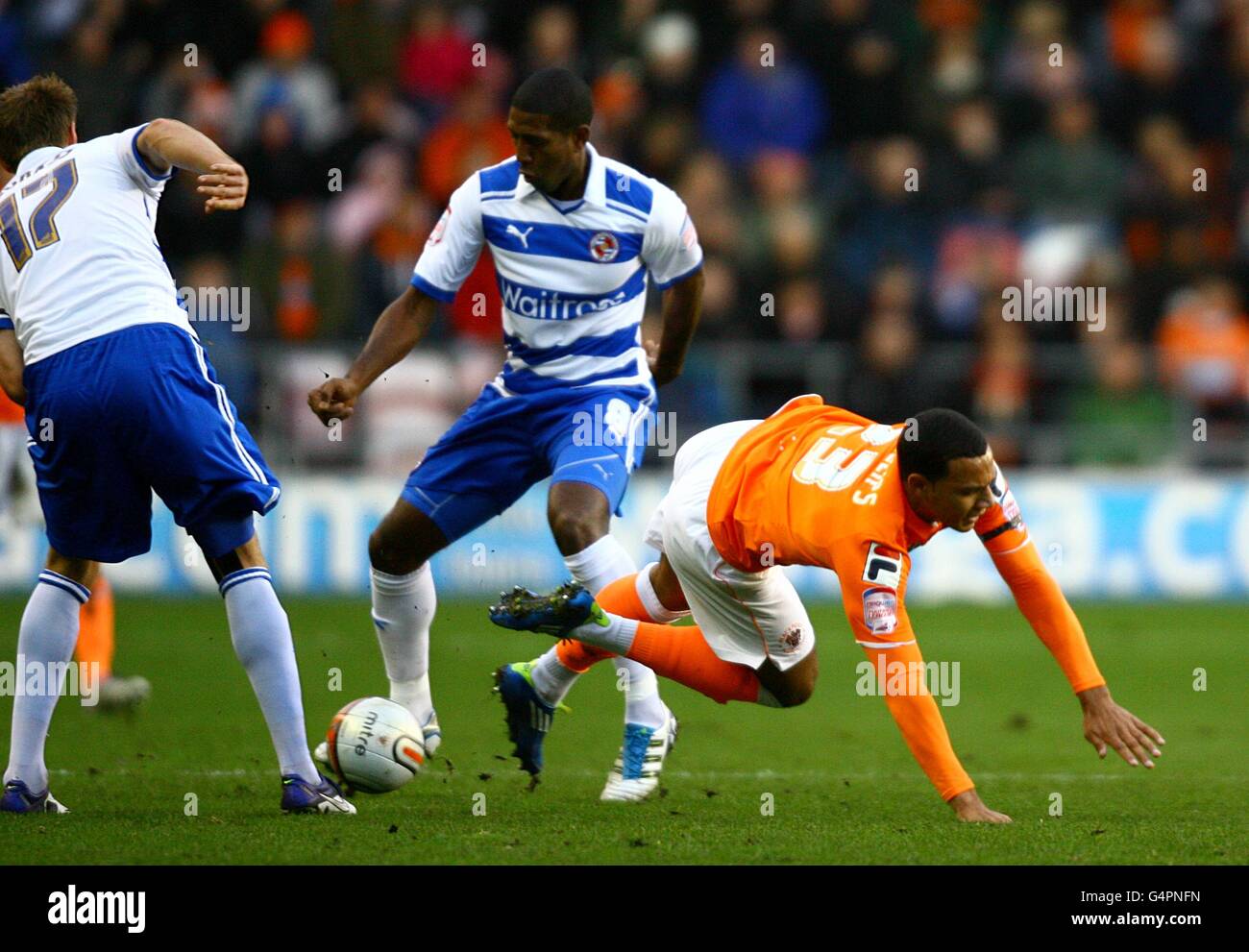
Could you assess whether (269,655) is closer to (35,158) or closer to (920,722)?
(35,158)

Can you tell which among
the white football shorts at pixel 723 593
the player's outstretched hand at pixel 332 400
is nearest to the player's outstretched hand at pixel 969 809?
the white football shorts at pixel 723 593

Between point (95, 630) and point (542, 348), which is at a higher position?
point (542, 348)

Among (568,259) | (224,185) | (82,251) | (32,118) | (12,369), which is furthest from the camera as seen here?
(568,259)

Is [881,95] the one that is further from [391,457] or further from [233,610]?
[233,610]

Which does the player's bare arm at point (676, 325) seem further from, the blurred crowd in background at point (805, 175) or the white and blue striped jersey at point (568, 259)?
the blurred crowd in background at point (805, 175)

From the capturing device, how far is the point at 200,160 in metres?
5.82

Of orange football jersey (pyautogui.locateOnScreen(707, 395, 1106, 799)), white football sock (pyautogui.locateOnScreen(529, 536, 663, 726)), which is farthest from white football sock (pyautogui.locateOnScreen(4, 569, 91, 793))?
orange football jersey (pyautogui.locateOnScreen(707, 395, 1106, 799))

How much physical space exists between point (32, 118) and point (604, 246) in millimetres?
2096

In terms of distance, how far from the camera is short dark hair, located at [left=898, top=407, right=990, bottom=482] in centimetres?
564

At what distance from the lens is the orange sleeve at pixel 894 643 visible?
560cm

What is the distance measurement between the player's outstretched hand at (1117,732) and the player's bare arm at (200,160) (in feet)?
9.96

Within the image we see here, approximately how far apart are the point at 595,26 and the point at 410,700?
1115cm

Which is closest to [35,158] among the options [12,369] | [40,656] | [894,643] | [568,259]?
[12,369]

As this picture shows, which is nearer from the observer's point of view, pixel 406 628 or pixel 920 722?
pixel 920 722
